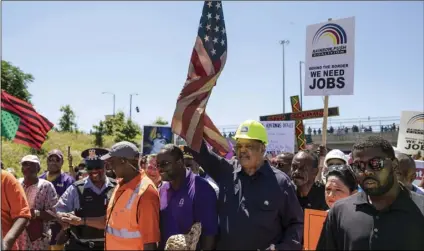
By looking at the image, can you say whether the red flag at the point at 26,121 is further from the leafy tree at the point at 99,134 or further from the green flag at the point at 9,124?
the leafy tree at the point at 99,134

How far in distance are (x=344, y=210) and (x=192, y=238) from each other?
1.52 meters

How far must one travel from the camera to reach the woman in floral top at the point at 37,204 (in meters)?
5.64

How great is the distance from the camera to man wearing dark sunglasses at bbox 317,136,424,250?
233 cm

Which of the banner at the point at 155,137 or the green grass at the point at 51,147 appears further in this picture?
the green grass at the point at 51,147

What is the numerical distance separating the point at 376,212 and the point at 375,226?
96mm

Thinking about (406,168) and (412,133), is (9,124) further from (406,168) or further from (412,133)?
(412,133)

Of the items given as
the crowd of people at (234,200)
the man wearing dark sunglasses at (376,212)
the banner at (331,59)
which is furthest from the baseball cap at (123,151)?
the banner at (331,59)

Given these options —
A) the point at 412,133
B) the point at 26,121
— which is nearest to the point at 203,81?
the point at 26,121

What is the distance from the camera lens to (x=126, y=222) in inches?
151

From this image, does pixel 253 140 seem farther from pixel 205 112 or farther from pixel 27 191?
pixel 27 191

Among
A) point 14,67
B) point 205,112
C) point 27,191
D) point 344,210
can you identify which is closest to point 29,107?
point 27,191

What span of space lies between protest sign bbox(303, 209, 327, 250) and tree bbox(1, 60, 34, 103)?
111 ft

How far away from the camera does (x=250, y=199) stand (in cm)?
343

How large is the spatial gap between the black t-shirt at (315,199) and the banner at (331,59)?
3.48 meters
